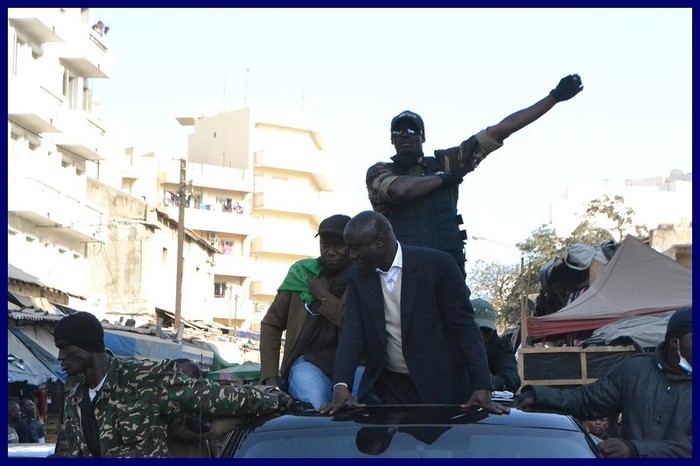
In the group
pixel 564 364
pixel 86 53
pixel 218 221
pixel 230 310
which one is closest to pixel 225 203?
pixel 218 221

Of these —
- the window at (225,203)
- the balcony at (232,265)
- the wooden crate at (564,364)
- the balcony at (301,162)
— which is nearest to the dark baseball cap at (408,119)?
the wooden crate at (564,364)

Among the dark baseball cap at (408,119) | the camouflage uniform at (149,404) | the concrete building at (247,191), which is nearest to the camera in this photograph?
the camouflage uniform at (149,404)

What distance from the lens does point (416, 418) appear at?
218 inches

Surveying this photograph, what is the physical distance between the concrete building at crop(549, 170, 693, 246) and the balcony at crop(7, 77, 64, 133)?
4191cm

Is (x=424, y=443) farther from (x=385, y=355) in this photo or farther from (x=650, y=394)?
(x=650, y=394)

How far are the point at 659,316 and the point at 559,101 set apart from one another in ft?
27.8

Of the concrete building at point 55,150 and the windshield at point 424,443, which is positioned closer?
the windshield at point 424,443

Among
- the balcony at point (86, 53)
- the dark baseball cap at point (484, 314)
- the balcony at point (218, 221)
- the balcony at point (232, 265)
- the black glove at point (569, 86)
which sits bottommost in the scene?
the dark baseball cap at point (484, 314)

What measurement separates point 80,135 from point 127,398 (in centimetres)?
4190

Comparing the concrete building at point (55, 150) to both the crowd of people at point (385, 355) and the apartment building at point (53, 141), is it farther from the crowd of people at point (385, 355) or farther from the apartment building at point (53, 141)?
the crowd of people at point (385, 355)

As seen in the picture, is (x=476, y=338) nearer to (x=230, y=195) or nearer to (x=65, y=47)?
(x=65, y=47)

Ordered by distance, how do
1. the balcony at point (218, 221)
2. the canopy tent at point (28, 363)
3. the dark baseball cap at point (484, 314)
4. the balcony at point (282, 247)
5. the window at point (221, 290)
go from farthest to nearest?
the balcony at point (282, 247), the window at point (221, 290), the balcony at point (218, 221), the canopy tent at point (28, 363), the dark baseball cap at point (484, 314)

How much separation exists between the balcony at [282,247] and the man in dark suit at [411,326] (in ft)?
291

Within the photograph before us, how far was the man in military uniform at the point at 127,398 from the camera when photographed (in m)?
5.92
